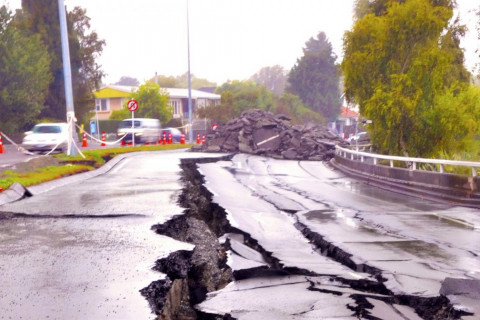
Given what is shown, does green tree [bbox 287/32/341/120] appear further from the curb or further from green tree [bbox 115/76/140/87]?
green tree [bbox 115/76/140/87]

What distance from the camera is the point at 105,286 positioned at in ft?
18.4

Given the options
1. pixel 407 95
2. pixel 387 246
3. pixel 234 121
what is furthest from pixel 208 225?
pixel 234 121

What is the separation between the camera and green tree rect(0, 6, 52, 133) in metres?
38.4

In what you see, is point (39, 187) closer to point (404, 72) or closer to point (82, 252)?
point (82, 252)

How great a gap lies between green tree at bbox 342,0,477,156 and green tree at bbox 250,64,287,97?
383 ft

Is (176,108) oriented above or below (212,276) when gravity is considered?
above

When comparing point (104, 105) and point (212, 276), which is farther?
point (104, 105)

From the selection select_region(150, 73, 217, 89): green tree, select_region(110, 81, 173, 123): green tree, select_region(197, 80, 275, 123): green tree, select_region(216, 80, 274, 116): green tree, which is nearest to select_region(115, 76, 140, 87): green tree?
select_region(150, 73, 217, 89): green tree

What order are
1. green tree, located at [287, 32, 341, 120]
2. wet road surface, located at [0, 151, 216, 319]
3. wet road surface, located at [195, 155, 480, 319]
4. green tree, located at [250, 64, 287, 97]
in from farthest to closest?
green tree, located at [250, 64, 287, 97], green tree, located at [287, 32, 341, 120], wet road surface, located at [195, 155, 480, 319], wet road surface, located at [0, 151, 216, 319]

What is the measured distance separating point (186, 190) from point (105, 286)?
8.55m

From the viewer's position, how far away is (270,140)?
118 feet

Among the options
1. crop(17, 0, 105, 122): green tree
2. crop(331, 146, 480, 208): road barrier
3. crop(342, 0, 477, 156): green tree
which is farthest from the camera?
crop(17, 0, 105, 122): green tree

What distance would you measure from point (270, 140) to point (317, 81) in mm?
47976

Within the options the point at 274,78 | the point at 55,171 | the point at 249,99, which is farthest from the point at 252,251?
the point at 274,78
